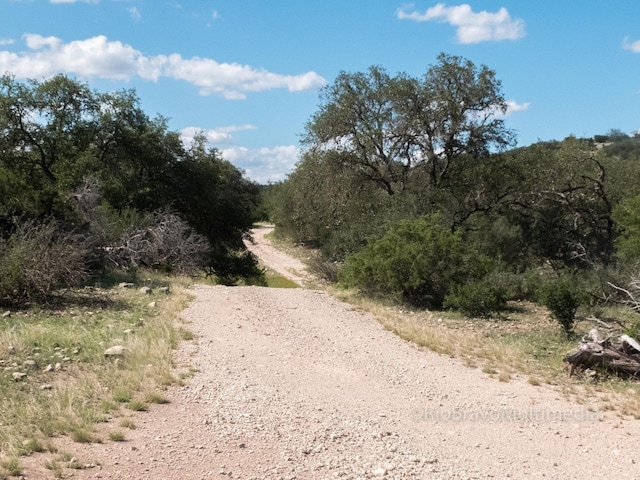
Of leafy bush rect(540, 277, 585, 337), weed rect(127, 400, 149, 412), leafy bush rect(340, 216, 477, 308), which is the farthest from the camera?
leafy bush rect(340, 216, 477, 308)

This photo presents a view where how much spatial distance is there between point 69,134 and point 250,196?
10372 mm

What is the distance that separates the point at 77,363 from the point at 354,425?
12.8ft

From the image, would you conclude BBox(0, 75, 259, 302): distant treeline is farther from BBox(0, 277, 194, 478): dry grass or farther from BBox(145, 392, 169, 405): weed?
BBox(145, 392, 169, 405): weed

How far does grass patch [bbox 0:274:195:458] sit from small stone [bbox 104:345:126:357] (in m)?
0.06

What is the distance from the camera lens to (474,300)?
42.3 feet

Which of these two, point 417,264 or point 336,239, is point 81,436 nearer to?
point 417,264

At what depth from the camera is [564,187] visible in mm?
22062

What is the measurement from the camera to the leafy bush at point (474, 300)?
42.2ft

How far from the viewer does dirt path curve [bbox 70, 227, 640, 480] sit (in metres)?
4.61

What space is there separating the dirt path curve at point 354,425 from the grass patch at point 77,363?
0.44m

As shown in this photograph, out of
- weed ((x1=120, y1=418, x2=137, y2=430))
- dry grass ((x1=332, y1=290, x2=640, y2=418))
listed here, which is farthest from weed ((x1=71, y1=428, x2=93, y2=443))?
dry grass ((x1=332, y1=290, x2=640, y2=418))

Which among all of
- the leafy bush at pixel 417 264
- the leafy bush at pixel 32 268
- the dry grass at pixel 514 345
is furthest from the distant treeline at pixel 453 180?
the leafy bush at pixel 32 268

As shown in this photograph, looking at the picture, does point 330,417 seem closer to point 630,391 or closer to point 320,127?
point 630,391

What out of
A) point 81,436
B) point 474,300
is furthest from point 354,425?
point 474,300
